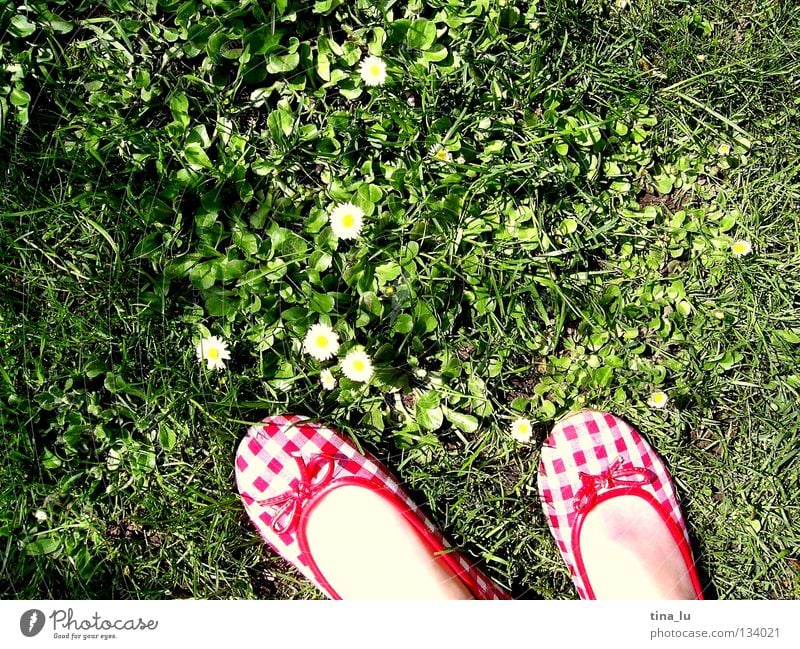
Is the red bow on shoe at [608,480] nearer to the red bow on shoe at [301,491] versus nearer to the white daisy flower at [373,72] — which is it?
the red bow on shoe at [301,491]

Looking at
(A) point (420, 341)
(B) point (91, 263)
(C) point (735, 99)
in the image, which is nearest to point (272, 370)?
(A) point (420, 341)

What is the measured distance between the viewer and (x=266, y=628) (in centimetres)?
151

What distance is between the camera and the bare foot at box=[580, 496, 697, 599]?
1.54m

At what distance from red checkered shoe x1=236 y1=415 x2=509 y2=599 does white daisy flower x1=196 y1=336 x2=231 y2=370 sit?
19 cm

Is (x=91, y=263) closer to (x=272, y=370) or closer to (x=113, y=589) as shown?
(x=272, y=370)

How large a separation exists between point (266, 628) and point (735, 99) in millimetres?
1765

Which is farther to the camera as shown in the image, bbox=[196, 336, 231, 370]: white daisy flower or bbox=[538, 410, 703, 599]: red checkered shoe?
bbox=[538, 410, 703, 599]: red checkered shoe

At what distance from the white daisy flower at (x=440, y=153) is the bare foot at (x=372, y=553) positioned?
0.80 m

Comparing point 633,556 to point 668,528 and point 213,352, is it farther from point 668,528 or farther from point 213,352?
point 213,352

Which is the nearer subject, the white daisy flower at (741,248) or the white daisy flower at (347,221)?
the white daisy flower at (347,221)

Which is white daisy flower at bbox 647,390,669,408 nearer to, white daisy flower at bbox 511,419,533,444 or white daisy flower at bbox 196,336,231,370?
white daisy flower at bbox 511,419,533,444

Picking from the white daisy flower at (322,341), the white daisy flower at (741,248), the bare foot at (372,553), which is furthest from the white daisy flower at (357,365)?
the white daisy flower at (741,248)

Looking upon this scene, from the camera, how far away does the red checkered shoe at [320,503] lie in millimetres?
1508

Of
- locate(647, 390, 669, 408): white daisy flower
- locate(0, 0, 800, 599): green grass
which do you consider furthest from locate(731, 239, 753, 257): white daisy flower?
locate(647, 390, 669, 408): white daisy flower
